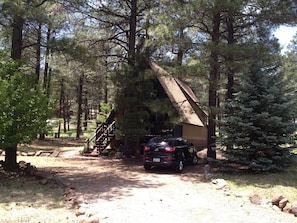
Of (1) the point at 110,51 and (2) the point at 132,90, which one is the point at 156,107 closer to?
(2) the point at 132,90

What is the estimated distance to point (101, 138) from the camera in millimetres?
20266

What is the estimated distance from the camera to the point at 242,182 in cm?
1066

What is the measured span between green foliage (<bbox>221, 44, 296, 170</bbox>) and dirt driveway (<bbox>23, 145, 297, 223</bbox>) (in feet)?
6.67

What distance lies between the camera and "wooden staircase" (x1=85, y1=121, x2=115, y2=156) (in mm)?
20109

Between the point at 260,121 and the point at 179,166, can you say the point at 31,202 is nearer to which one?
the point at 179,166

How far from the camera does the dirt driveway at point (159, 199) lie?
712cm

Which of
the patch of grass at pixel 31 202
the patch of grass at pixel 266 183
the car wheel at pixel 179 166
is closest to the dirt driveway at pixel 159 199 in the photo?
the car wheel at pixel 179 166

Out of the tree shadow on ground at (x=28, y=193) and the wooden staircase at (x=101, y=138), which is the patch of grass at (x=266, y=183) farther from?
the wooden staircase at (x=101, y=138)

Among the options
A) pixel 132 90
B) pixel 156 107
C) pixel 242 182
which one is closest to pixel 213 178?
pixel 242 182

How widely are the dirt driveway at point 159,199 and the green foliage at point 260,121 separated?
6.67 feet

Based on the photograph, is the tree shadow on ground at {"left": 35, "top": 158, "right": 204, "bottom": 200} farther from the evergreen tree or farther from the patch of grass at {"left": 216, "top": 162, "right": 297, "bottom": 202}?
the evergreen tree

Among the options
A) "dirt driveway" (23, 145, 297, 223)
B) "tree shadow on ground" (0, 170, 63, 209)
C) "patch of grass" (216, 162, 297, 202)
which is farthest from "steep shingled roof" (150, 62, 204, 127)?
"tree shadow on ground" (0, 170, 63, 209)

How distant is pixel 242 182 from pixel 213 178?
117cm

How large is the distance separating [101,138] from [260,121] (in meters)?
11.0
